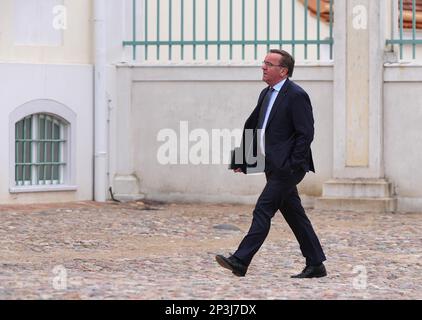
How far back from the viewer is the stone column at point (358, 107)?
54.6 ft

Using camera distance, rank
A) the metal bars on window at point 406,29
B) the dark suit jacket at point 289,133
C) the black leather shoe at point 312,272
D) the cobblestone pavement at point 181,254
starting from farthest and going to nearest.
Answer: the metal bars on window at point 406,29
the black leather shoe at point 312,272
the dark suit jacket at point 289,133
the cobblestone pavement at point 181,254

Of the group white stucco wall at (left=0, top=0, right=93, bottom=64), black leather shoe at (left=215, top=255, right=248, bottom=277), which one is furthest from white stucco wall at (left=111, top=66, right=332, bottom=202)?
black leather shoe at (left=215, top=255, right=248, bottom=277)

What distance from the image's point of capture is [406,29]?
20.6 meters

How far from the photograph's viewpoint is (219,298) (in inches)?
365

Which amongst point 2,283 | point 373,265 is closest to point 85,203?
point 373,265

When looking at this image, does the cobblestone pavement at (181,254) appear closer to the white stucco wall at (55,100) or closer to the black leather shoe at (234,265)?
the black leather shoe at (234,265)

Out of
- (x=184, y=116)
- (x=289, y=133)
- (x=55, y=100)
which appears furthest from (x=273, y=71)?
(x=184, y=116)

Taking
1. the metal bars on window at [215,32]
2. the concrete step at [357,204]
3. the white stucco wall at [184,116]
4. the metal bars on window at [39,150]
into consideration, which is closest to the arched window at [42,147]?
the metal bars on window at [39,150]

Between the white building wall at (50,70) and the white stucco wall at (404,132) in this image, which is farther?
the white stucco wall at (404,132)

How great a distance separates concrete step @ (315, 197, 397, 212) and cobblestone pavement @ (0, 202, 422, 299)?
0.19 metres

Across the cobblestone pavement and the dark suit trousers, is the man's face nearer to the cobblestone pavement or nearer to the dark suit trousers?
the dark suit trousers

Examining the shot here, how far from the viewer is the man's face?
1071 centimetres

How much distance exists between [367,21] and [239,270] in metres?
6.85

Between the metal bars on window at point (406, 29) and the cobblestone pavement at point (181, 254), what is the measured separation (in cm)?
217
